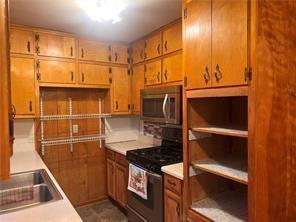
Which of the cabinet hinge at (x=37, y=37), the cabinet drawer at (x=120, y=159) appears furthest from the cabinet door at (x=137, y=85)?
the cabinet hinge at (x=37, y=37)

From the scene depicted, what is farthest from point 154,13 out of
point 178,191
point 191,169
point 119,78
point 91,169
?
point 91,169

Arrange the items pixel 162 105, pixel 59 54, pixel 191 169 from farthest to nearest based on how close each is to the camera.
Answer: pixel 59 54 < pixel 162 105 < pixel 191 169

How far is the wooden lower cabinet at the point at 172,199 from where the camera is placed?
1979mm

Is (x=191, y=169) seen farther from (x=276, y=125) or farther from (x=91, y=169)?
(x=91, y=169)

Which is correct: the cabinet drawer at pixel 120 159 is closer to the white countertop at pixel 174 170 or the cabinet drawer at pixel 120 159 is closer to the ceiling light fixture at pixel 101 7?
the white countertop at pixel 174 170

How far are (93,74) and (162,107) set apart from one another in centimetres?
130

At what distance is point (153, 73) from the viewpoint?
2.95 m

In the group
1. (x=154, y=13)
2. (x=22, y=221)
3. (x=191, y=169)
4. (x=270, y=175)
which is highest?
(x=154, y=13)

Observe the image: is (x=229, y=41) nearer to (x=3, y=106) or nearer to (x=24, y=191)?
(x=3, y=106)

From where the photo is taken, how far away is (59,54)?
2.95m

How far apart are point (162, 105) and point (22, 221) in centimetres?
174

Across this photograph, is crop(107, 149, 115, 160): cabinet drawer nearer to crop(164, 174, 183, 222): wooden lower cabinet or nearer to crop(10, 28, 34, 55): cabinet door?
crop(164, 174, 183, 222): wooden lower cabinet

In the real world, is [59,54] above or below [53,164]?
above

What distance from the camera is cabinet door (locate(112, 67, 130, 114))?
340 centimetres
